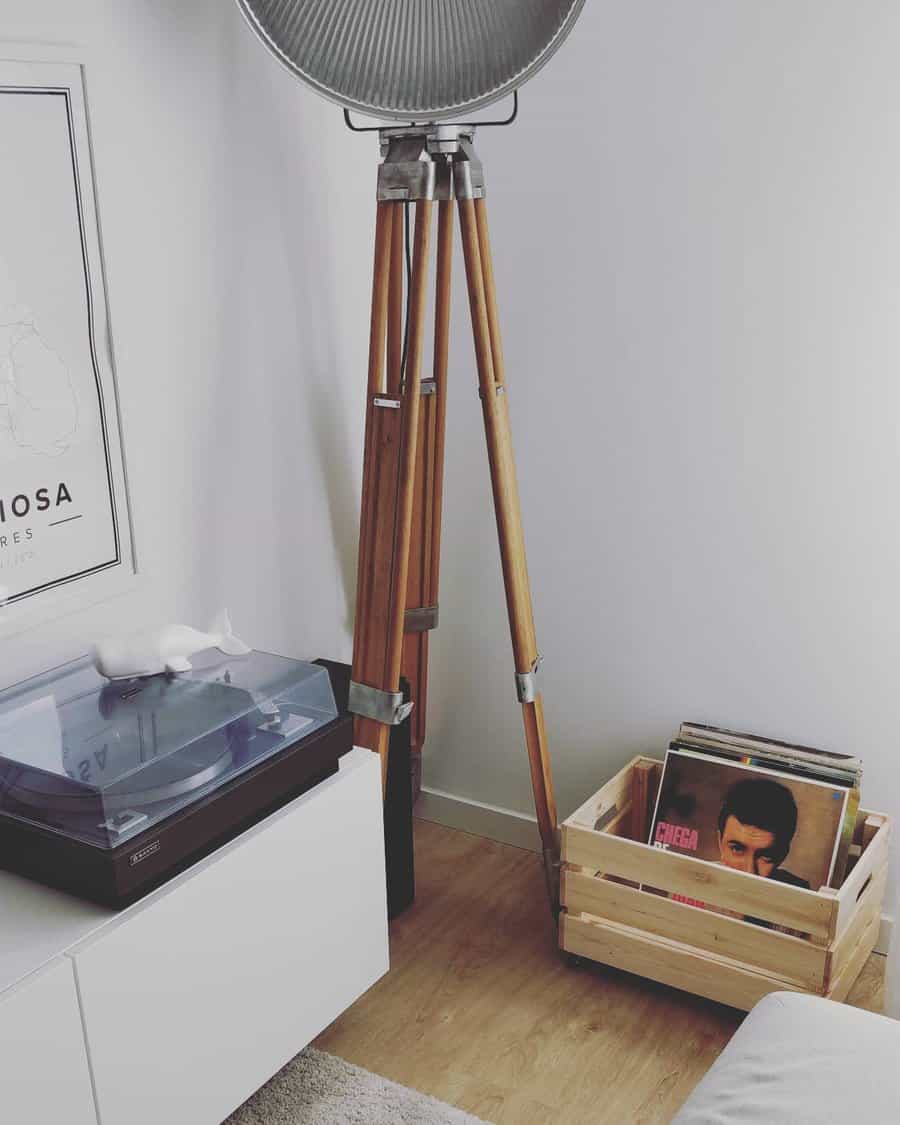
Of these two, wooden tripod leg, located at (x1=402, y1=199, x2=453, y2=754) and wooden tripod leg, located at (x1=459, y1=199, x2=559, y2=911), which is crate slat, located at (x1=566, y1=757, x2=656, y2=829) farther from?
wooden tripod leg, located at (x1=402, y1=199, x2=453, y2=754)

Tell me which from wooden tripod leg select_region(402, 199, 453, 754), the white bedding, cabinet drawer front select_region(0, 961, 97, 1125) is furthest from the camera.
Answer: wooden tripod leg select_region(402, 199, 453, 754)

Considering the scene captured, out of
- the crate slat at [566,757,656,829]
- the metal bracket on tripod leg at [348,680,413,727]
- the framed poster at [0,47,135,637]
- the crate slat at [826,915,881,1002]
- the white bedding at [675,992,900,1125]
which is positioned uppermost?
the framed poster at [0,47,135,637]

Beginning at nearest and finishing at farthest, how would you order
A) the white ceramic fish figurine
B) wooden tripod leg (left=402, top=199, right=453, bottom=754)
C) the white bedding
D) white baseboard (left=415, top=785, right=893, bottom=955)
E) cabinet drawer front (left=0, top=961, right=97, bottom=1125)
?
the white bedding → cabinet drawer front (left=0, top=961, right=97, bottom=1125) → the white ceramic fish figurine → wooden tripod leg (left=402, top=199, right=453, bottom=754) → white baseboard (left=415, top=785, right=893, bottom=955)

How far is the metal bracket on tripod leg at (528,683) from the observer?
216 centimetres

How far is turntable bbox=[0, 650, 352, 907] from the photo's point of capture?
1521 millimetres

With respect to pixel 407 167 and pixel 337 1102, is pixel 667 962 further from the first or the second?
pixel 407 167

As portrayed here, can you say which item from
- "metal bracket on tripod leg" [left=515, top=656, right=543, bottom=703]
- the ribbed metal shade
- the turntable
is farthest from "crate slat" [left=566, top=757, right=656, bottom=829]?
the ribbed metal shade

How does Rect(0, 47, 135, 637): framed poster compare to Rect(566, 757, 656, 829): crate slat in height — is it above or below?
above

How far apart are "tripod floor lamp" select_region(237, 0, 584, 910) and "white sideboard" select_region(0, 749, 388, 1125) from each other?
1.09 ft

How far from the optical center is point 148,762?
159 centimetres

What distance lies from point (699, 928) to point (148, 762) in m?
1.00

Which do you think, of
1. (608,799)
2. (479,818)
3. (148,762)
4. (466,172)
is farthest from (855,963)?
(466,172)

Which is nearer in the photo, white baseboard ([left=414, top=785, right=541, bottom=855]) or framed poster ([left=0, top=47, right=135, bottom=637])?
framed poster ([left=0, top=47, right=135, bottom=637])

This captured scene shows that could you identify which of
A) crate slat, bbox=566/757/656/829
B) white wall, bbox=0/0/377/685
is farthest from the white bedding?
white wall, bbox=0/0/377/685
